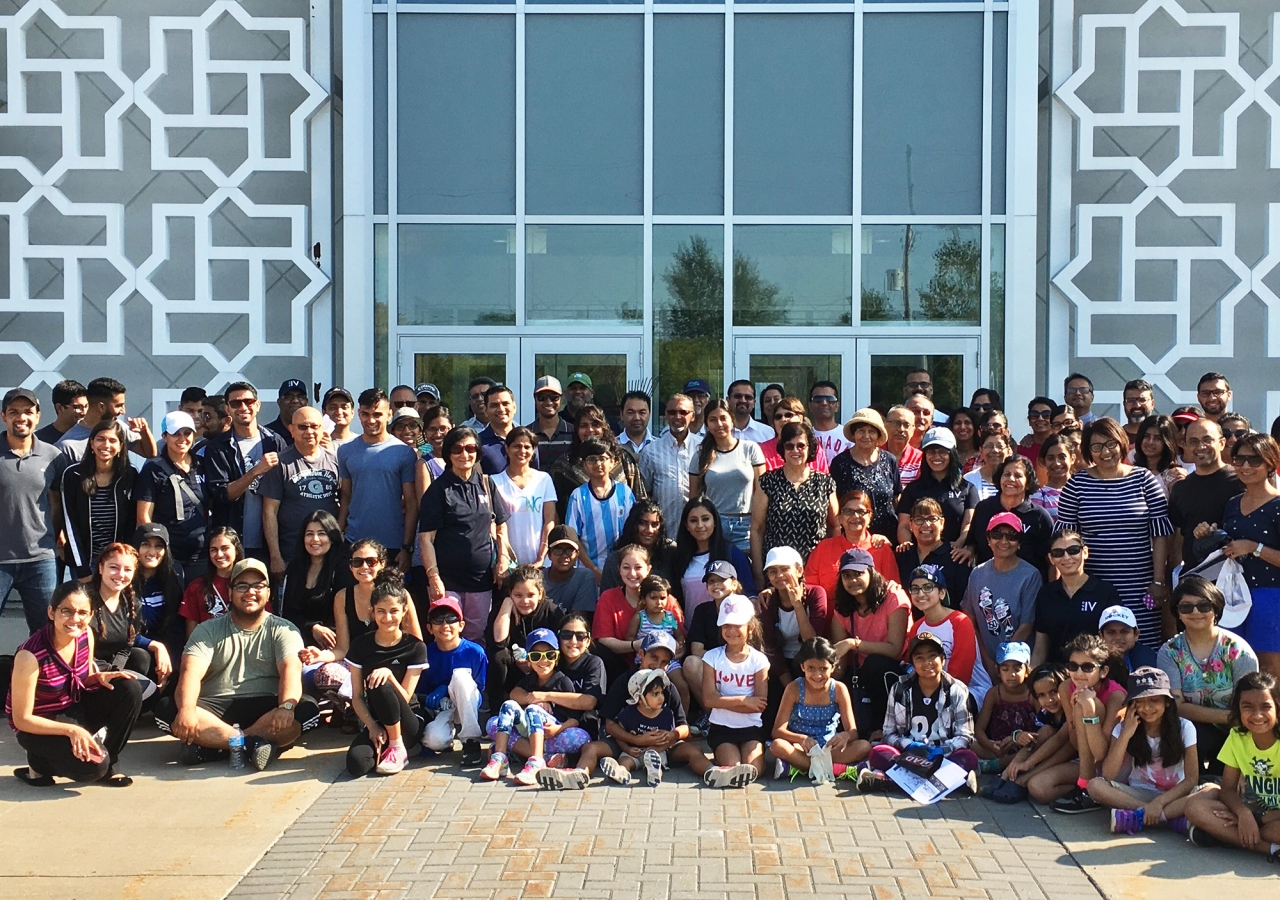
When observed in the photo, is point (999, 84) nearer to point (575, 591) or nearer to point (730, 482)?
point (730, 482)

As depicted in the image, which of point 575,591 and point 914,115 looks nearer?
point 575,591

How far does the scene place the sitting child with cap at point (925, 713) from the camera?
682cm

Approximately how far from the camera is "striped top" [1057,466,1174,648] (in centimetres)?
746

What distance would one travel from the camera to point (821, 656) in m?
7.05

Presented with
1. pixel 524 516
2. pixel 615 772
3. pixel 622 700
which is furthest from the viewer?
pixel 524 516

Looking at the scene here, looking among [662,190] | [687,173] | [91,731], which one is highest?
[687,173]

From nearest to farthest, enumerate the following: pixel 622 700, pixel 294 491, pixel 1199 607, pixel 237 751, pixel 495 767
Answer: pixel 1199 607, pixel 495 767, pixel 237 751, pixel 622 700, pixel 294 491

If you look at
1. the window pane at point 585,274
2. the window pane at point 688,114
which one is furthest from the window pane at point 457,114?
the window pane at point 688,114

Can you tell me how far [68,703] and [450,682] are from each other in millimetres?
2092

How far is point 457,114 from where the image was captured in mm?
12680

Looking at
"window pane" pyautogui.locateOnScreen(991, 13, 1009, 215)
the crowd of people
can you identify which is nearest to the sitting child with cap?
the crowd of people

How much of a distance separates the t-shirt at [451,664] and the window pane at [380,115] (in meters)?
6.30

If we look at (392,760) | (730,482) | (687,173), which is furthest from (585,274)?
(392,760)

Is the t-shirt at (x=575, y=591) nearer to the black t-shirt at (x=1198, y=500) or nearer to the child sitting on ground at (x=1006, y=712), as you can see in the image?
the child sitting on ground at (x=1006, y=712)
